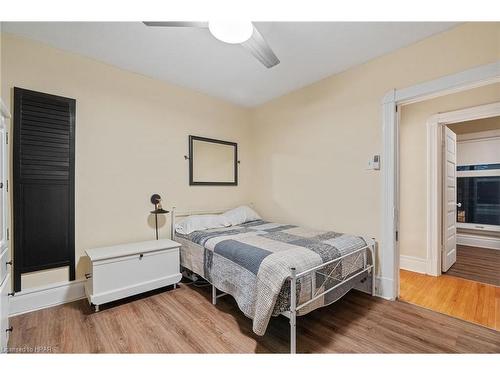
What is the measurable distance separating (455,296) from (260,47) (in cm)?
309

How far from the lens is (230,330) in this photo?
1.83 meters

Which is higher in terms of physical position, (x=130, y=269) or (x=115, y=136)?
(x=115, y=136)

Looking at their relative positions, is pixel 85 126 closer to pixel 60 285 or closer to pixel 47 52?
pixel 47 52

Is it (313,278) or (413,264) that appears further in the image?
(413,264)

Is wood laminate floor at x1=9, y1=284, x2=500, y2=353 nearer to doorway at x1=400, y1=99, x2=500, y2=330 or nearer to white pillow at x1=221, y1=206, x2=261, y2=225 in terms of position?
doorway at x1=400, y1=99, x2=500, y2=330

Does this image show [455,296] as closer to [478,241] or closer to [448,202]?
[448,202]

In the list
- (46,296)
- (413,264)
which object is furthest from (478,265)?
(46,296)

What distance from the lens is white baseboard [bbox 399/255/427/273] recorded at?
10.0 ft

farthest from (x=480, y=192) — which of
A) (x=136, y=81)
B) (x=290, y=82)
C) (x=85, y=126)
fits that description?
(x=85, y=126)

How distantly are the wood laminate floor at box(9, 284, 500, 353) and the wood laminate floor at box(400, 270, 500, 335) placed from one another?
18 centimetres

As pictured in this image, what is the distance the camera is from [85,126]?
2414 mm

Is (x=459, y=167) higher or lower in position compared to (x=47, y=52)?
lower

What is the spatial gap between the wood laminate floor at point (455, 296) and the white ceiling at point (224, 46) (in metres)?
2.54

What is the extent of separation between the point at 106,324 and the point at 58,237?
1.01 m
